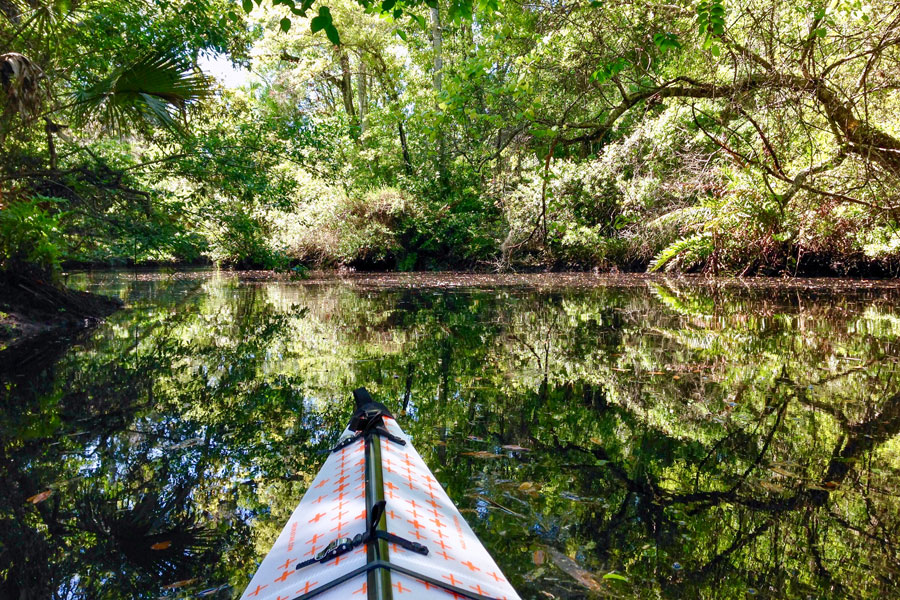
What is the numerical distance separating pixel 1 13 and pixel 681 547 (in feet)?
31.6

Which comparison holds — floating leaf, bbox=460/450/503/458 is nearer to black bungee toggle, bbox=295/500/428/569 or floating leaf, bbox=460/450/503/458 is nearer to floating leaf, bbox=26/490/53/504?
black bungee toggle, bbox=295/500/428/569

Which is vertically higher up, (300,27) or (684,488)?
(300,27)

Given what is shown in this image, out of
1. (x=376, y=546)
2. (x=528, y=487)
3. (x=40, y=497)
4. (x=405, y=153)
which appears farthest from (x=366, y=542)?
(x=405, y=153)

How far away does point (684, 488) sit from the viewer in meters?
3.04

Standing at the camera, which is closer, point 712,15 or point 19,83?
point 712,15

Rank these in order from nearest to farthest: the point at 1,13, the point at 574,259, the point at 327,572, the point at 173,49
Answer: the point at 327,572 < the point at 1,13 < the point at 173,49 < the point at 574,259

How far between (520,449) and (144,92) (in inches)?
227

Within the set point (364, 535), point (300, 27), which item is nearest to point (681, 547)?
point (364, 535)

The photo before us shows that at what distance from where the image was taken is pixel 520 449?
3.61 meters

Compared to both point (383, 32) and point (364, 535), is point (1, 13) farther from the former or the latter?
point (383, 32)

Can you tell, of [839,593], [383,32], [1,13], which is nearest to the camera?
[839,593]

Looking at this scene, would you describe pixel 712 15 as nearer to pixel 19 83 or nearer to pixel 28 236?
pixel 19 83

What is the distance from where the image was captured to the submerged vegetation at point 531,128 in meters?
5.64

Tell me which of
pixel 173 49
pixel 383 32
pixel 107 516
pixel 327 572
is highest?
pixel 383 32
